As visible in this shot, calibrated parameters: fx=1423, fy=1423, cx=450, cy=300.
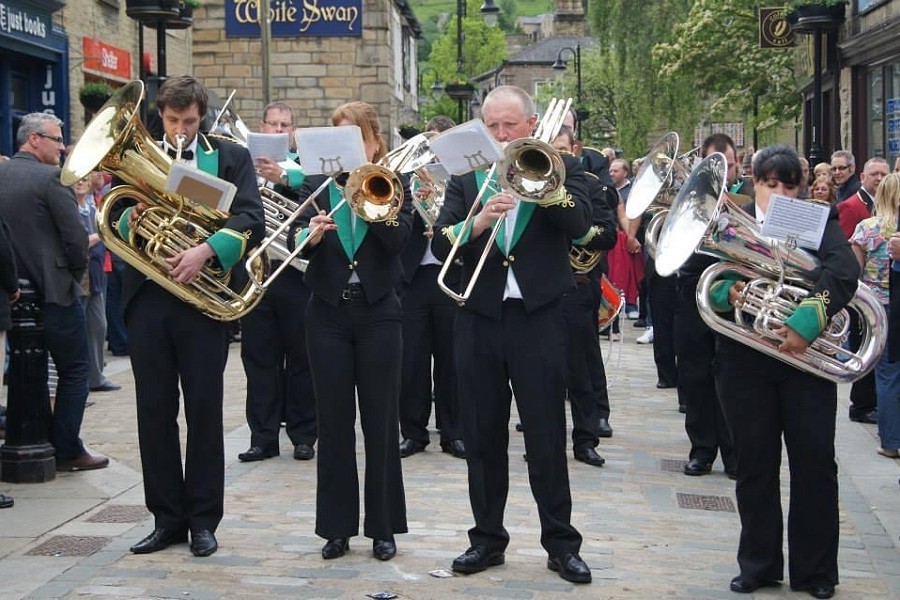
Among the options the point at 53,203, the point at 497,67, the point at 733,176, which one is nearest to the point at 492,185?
the point at 733,176

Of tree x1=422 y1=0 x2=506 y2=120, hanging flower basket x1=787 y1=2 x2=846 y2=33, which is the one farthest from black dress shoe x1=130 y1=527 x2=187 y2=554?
tree x1=422 y1=0 x2=506 y2=120

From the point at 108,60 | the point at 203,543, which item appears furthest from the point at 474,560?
the point at 108,60

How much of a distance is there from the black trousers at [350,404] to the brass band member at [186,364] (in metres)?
0.48

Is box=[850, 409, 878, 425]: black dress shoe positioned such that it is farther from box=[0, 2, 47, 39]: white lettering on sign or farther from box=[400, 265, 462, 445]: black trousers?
box=[0, 2, 47, 39]: white lettering on sign

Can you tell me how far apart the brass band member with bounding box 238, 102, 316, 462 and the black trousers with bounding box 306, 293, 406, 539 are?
103 inches

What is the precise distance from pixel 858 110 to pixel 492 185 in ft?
52.3

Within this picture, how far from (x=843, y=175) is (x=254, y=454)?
6.65 m

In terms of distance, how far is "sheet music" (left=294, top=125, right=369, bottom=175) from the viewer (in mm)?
6297

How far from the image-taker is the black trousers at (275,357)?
9.30m

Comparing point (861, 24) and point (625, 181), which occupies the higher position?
point (861, 24)

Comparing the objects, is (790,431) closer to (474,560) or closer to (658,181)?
(474,560)

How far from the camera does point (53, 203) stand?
8812 mm

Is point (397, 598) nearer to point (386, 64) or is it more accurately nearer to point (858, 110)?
point (858, 110)

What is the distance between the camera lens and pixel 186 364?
21.7 feet
